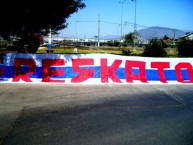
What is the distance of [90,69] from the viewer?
16359 millimetres

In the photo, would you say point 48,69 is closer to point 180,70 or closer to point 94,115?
point 94,115

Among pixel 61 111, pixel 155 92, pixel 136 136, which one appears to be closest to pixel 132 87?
pixel 155 92

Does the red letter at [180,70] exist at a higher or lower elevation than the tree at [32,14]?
lower

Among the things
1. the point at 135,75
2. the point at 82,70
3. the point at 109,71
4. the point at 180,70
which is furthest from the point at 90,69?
the point at 180,70

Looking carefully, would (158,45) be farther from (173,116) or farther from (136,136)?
(136,136)

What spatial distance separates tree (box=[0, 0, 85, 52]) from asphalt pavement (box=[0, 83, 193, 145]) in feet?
11.2

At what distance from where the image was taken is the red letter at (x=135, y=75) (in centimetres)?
1644

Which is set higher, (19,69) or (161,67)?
(161,67)

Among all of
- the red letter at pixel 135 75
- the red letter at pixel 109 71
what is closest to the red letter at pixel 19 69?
the red letter at pixel 109 71

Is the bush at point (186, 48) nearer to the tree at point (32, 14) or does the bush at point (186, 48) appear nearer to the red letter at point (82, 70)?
the tree at point (32, 14)

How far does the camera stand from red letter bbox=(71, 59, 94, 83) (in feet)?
52.5

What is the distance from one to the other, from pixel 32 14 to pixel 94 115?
26.4 ft

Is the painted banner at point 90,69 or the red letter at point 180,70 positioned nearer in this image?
the painted banner at point 90,69

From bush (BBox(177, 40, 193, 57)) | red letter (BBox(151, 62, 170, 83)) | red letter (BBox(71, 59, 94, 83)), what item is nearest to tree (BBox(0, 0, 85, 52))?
red letter (BBox(71, 59, 94, 83))
